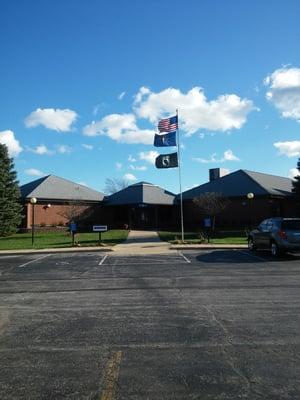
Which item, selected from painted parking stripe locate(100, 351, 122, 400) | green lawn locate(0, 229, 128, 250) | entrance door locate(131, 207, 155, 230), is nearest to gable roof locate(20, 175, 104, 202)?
entrance door locate(131, 207, 155, 230)

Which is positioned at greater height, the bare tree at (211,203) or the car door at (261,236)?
the bare tree at (211,203)

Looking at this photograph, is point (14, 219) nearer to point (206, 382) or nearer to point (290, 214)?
point (290, 214)

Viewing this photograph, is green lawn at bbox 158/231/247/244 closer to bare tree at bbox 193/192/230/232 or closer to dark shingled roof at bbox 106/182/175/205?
bare tree at bbox 193/192/230/232

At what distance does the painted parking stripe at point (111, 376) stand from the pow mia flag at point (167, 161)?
24.6m

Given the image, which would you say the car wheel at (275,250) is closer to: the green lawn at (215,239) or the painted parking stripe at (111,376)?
the green lawn at (215,239)

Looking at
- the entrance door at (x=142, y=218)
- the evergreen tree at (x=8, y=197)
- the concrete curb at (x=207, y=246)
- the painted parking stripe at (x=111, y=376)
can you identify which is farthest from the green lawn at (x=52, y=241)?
the painted parking stripe at (x=111, y=376)

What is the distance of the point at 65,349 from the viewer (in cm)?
709

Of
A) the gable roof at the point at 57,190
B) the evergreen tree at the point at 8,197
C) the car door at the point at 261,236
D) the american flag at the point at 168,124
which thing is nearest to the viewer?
the car door at the point at 261,236

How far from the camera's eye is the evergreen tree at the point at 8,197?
41.3 meters

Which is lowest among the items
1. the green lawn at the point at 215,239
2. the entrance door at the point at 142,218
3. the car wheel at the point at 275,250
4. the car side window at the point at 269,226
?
the car wheel at the point at 275,250

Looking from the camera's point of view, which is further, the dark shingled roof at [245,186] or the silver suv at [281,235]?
the dark shingled roof at [245,186]

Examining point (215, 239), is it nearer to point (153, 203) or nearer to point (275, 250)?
point (275, 250)

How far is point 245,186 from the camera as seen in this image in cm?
4594

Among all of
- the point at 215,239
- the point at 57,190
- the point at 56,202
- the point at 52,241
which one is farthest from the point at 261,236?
the point at 57,190
